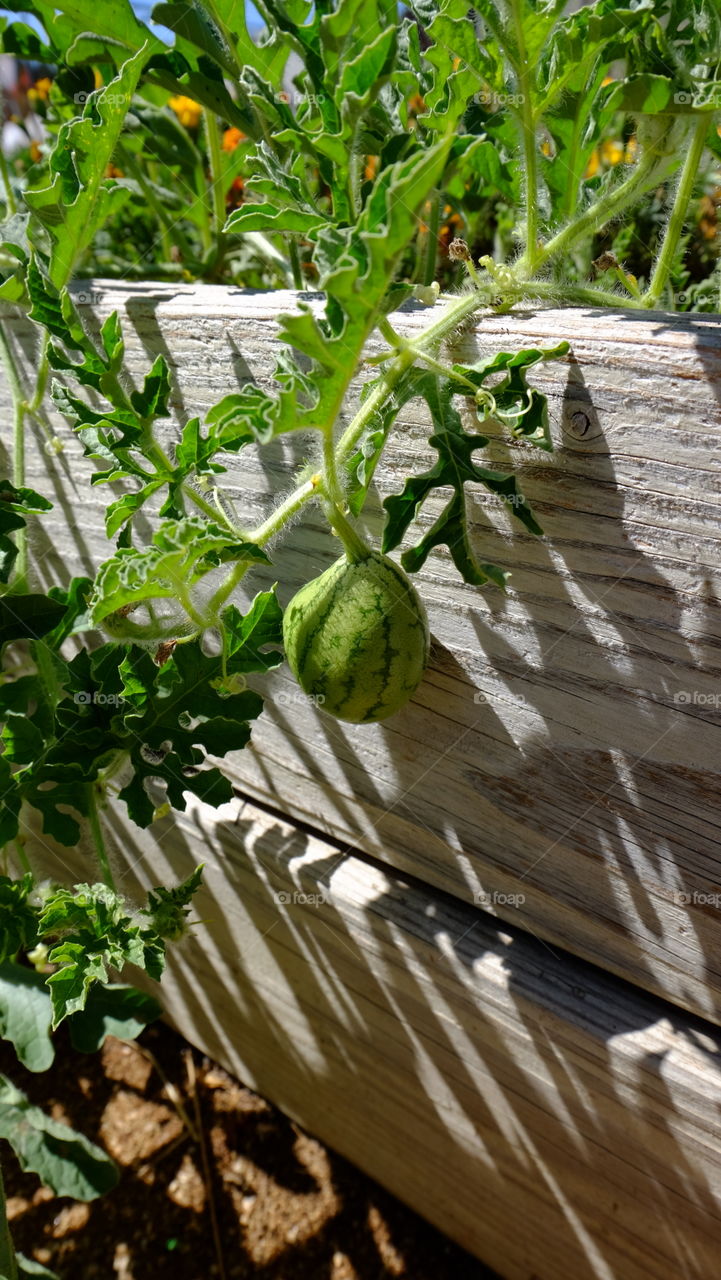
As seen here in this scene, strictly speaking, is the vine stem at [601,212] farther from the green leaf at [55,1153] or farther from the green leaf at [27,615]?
the green leaf at [55,1153]

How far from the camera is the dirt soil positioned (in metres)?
1.87

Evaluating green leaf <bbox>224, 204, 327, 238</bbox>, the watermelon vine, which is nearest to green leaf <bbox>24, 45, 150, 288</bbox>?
the watermelon vine

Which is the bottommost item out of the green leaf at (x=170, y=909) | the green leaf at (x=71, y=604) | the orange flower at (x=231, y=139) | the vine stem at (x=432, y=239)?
the green leaf at (x=170, y=909)

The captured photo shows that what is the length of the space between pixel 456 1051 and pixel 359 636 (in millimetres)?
858

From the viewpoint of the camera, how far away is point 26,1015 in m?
1.56

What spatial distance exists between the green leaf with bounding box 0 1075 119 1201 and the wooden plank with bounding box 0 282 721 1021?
739 millimetres

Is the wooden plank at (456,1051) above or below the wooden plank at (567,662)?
below

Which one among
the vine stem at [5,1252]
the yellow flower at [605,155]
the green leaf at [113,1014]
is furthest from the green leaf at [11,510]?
the yellow flower at [605,155]

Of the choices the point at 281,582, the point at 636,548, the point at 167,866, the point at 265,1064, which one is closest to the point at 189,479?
the point at 281,582

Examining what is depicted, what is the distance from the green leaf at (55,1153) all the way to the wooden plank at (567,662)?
74cm

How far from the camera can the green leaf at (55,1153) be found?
1573 millimetres

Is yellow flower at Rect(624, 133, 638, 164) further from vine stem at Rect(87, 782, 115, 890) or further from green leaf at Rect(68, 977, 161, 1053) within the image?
green leaf at Rect(68, 977, 161, 1053)

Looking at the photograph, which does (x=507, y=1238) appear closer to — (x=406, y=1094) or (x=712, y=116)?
(x=406, y=1094)

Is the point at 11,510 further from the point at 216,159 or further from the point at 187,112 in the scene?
the point at 187,112
